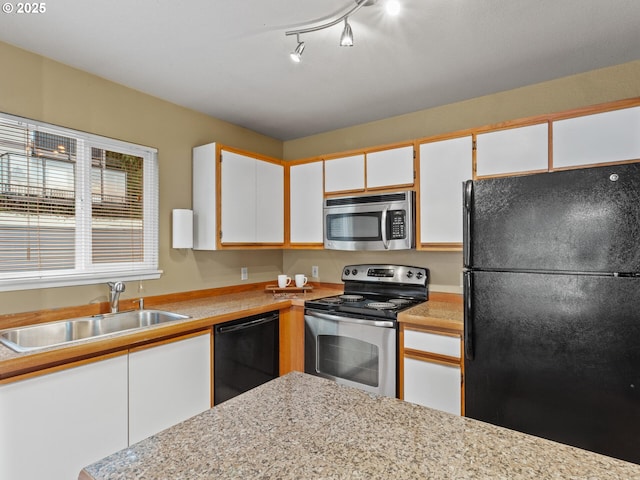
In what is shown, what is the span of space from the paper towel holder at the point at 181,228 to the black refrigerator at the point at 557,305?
1972 mm

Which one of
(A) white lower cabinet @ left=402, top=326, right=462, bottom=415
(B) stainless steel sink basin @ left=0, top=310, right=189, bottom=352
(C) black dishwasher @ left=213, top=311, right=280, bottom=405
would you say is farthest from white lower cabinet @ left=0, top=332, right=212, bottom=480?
(A) white lower cabinet @ left=402, top=326, right=462, bottom=415

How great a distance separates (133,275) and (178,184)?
0.78 metres

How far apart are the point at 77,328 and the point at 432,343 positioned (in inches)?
84.0

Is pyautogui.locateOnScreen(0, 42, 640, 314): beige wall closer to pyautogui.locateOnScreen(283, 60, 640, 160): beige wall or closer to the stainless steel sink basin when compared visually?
pyautogui.locateOnScreen(283, 60, 640, 160): beige wall

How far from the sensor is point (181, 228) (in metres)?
2.75

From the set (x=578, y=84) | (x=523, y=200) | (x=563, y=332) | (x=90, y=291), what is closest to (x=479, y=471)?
(x=563, y=332)

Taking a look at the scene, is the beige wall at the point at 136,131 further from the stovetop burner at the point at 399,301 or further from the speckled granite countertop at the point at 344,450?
the speckled granite countertop at the point at 344,450

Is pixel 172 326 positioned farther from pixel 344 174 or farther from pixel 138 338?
pixel 344 174

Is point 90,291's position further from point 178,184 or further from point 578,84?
point 578,84

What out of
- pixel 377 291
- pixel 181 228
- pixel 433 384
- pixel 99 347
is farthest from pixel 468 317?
pixel 181 228

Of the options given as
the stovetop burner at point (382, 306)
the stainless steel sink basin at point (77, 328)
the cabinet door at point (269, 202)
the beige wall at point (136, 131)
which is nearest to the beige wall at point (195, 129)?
the beige wall at point (136, 131)

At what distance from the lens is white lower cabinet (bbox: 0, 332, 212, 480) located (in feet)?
4.99

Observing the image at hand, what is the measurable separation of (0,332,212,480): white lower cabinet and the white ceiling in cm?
165

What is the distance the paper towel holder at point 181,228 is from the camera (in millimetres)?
2734
